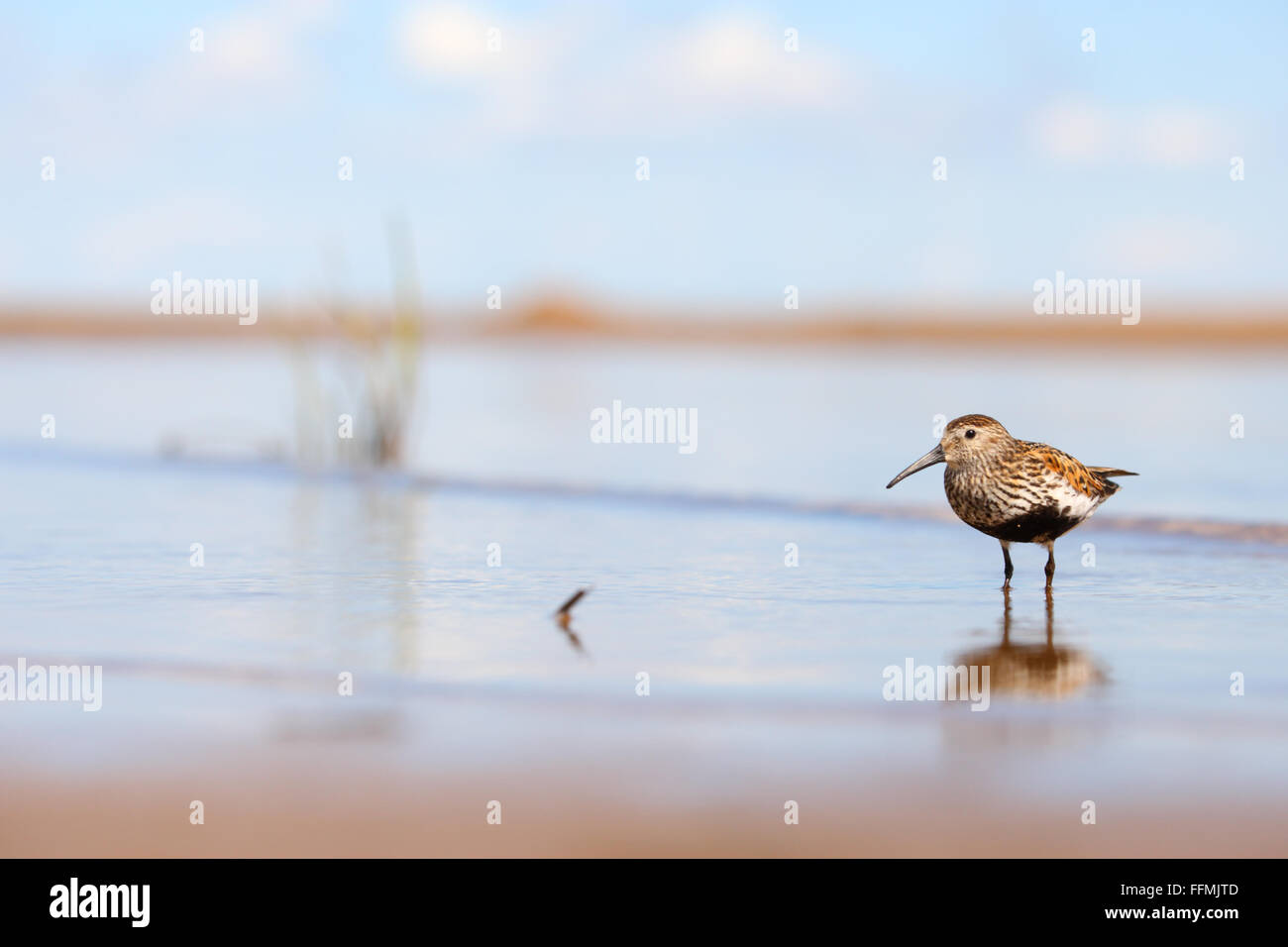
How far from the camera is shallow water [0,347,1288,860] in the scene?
192 inches

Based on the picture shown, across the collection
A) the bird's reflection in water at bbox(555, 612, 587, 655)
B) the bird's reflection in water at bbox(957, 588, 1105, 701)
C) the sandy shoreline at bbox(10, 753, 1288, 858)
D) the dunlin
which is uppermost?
the dunlin

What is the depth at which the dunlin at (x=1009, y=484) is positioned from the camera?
25.2 ft

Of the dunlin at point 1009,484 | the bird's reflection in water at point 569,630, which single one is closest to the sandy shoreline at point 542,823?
the bird's reflection in water at point 569,630

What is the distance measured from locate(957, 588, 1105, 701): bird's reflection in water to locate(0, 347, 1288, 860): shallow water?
20mm

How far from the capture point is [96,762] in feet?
15.6

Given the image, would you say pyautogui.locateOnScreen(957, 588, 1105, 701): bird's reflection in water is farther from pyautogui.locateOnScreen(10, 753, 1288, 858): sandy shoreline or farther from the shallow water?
pyautogui.locateOnScreen(10, 753, 1288, 858): sandy shoreline

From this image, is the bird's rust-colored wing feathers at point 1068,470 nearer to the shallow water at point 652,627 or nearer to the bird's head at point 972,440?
the bird's head at point 972,440

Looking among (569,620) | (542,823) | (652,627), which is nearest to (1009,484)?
(652,627)

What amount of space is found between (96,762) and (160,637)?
1.78m

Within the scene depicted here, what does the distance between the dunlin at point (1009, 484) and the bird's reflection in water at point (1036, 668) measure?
1035 millimetres

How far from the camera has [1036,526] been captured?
25.4 ft

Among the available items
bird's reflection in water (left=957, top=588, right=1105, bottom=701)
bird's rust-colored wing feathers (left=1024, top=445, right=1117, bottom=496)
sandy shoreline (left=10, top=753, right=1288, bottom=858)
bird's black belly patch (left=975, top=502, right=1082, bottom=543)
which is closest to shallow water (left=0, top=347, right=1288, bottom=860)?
bird's reflection in water (left=957, top=588, right=1105, bottom=701)
